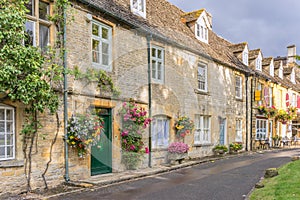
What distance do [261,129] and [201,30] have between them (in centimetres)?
1044

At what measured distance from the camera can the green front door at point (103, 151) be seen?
33.5 ft

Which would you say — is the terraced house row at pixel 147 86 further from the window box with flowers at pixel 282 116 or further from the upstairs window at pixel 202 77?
the window box with flowers at pixel 282 116

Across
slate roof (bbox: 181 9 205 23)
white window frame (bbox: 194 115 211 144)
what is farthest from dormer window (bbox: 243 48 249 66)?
white window frame (bbox: 194 115 211 144)

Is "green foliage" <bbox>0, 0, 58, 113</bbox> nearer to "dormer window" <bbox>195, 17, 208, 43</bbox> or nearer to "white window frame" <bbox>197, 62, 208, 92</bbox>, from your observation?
"white window frame" <bbox>197, 62, 208, 92</bbox>

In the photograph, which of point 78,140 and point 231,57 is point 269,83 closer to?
point 231,57

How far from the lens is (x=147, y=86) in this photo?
12.8 meters

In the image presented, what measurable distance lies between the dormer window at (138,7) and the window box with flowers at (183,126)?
5347 millimetres

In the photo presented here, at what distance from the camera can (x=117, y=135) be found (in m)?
11.2

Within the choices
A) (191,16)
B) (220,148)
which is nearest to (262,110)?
(220,148)

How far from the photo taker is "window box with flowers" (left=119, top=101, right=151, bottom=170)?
1128 cm

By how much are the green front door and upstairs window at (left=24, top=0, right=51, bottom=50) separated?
9.96 feet

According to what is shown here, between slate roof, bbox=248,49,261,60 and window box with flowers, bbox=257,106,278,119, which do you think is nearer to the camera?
window box with flowers, bbox=257,106,278,119

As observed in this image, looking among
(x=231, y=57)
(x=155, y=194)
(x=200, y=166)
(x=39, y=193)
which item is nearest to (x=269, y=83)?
(x=231, y=57)

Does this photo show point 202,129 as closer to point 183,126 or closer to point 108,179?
point 183,126
